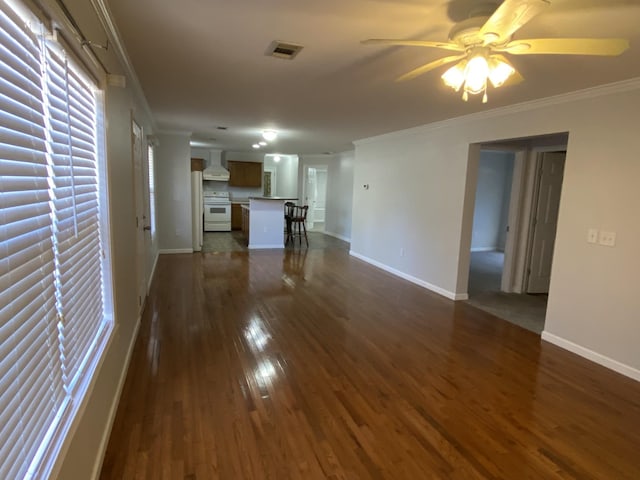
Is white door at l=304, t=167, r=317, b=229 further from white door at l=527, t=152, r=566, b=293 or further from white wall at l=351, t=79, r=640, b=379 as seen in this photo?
white door at l=527, t=152, r=566, b=293

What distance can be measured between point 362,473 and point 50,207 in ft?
6.00

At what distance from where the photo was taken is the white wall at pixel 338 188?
9.39 metres

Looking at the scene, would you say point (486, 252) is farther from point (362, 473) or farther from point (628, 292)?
point (362, 473)

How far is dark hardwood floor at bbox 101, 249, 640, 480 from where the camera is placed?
1.94 metres

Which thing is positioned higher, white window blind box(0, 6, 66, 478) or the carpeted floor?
white window blind box(0, 6, 66, 478)

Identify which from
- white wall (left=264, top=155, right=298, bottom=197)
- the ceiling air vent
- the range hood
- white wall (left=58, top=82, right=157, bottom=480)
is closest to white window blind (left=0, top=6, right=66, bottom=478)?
white wall (left=58, top=82, right=157, bottom=480)

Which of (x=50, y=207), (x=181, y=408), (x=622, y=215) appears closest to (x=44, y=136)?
(x=50, y=207)

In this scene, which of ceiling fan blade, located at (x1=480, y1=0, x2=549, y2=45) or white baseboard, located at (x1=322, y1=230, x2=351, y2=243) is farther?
white baseboard, located at (x1=322, y1=230, x2=351, y2=243)

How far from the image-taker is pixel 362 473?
1863 millimetres

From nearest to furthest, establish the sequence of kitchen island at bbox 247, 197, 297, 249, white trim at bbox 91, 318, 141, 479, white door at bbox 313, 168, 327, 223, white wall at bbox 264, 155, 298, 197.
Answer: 1. white trim at bbox 91, 318, 141, 479
2. kitchen island at bbox 247, 197, 297, 249
3. white wall at bbox 264, 155, 298, 197
4. white door at bbox 313, 168, 327, 223

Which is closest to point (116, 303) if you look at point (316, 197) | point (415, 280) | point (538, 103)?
point (538, 103)

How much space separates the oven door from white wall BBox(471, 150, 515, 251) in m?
6.51

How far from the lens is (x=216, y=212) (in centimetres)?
1030

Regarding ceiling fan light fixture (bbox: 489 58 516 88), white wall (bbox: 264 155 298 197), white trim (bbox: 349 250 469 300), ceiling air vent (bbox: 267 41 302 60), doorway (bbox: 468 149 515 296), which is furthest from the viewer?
white wall (bbox: 264 155 298 197)
